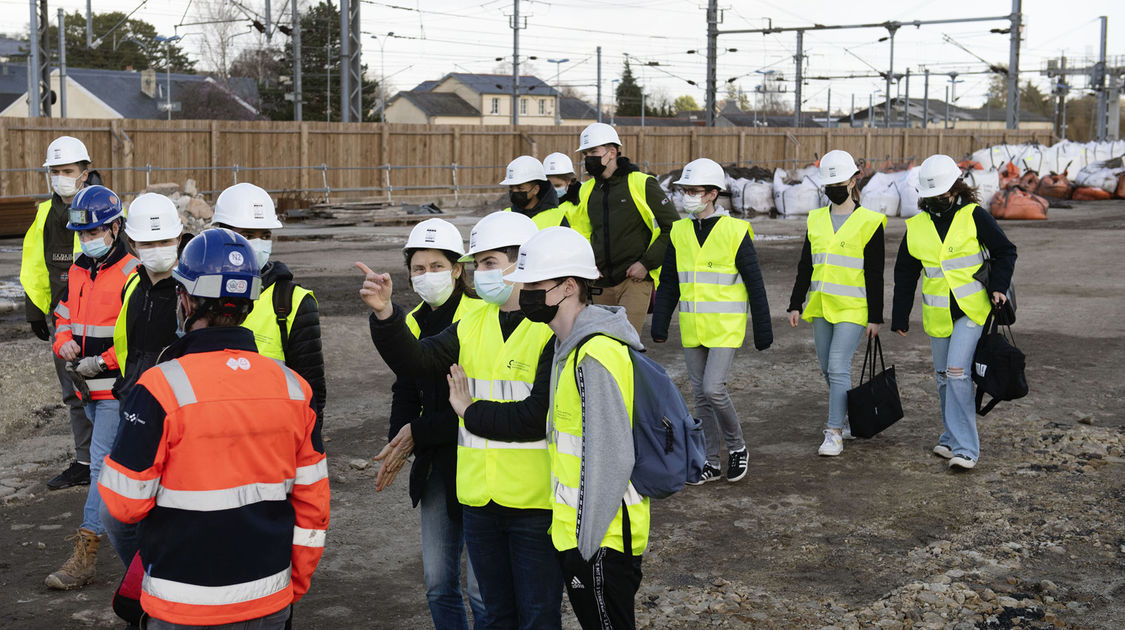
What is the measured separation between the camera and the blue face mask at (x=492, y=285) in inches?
156

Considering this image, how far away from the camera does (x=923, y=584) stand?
5430 millimetres

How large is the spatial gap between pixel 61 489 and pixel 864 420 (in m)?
5.18

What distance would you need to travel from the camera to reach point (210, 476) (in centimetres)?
299

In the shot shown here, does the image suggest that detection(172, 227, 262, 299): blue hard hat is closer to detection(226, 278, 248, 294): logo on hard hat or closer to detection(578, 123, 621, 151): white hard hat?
detection(226, 278, 248, 294): logo on hard hat

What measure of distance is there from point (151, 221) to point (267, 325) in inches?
32.4

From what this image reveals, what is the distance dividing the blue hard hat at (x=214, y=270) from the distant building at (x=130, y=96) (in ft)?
188

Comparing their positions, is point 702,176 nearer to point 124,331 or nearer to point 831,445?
point 831,445

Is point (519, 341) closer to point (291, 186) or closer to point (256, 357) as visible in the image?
point (256, 357)

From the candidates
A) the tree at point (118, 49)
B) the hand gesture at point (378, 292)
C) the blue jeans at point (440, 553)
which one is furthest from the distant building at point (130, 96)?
the hand gesture at point (378, 292)

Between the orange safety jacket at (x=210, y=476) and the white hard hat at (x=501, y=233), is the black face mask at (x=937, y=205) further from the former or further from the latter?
the orange safety jacket at (x=210, y=476)

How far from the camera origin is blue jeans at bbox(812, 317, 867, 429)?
7.66 m

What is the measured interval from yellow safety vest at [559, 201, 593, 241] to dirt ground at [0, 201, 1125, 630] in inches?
75.5

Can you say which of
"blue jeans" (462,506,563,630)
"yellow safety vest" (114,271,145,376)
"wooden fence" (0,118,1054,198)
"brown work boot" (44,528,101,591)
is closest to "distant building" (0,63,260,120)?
"wooden fence" (0,118,1054,198)

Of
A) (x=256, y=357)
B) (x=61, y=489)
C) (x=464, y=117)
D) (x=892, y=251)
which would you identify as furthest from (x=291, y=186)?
(x=464, y=117)
